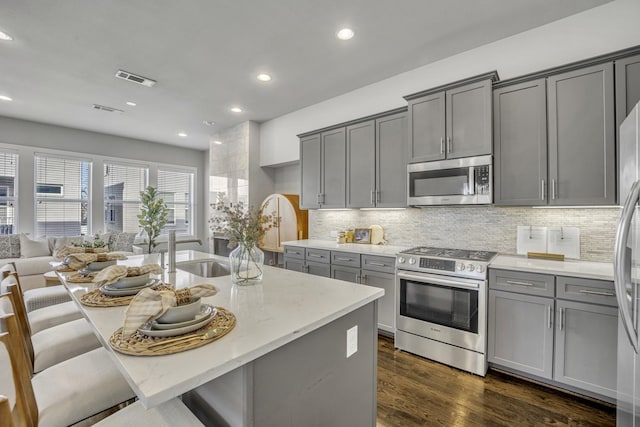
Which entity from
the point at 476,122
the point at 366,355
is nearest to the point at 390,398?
the point at 366,355

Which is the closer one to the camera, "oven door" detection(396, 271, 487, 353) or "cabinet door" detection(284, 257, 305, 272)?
"oven door" detection(396, 271, 487, 353)

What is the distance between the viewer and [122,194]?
6398 millimetres

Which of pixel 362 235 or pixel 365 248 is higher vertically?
pixel 362 235

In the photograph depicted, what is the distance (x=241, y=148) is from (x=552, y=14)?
4.51 m

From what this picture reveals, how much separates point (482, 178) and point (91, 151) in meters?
7.10

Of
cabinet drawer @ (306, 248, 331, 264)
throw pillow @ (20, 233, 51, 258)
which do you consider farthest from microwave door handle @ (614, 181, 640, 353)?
throw pillow @ (20, 233, 51, 258)

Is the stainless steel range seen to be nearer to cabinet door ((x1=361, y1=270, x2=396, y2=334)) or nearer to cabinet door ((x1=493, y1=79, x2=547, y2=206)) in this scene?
cabinet door ((x1=361, y1=270, x2=396, y2=334))

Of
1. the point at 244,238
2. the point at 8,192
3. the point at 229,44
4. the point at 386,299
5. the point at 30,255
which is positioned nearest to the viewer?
the point at 244,238

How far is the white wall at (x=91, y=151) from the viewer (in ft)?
16.9

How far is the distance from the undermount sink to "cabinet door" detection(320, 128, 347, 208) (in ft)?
5.96

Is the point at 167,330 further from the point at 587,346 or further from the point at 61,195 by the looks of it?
the point at 61,195

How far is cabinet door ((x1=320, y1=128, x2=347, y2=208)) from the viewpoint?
12.2ft

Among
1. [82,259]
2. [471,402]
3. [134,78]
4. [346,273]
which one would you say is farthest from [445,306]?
[134,78]

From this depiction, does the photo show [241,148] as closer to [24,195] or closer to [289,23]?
[289,23]
